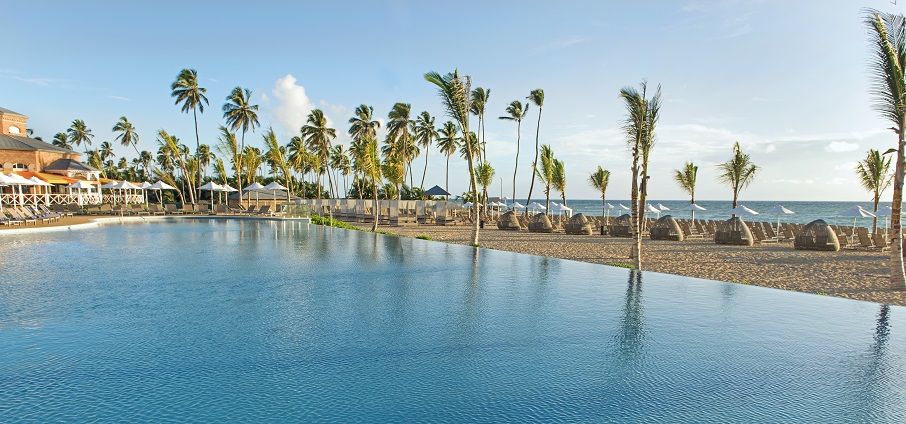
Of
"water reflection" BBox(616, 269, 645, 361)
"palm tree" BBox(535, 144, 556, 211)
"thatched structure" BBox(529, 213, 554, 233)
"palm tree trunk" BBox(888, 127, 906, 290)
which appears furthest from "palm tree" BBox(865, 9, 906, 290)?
"palm tree" BBox(535, 144, 556, 211)

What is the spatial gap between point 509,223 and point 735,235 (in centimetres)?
1098

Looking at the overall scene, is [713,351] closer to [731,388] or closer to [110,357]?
[731,388]

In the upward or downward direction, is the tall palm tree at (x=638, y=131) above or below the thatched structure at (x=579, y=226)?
above

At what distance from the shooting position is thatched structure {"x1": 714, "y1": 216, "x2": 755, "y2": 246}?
56.9 ft

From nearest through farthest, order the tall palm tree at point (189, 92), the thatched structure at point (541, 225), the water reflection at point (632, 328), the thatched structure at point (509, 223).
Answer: the water reflection at point (632, 328) → the thatched structure at point (541, 225) → the thatched structure at point (509, 223) → the tall palm tree at point (189, 92)

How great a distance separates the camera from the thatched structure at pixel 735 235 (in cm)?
1734

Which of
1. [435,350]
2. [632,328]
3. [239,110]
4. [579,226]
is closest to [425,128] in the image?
[239,110]

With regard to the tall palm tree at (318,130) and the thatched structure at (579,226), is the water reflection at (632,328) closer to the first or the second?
the thatched structure at (579,226)

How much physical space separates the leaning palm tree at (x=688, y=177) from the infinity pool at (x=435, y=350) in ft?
67.0

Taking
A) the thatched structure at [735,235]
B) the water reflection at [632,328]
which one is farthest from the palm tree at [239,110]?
the water reflection at [632,328]

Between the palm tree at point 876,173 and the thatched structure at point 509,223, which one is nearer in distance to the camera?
the palm tree at point 876,173

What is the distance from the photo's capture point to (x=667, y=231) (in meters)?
19.3

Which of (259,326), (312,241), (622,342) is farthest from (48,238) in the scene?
(622,342)

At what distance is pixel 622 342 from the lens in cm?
512
